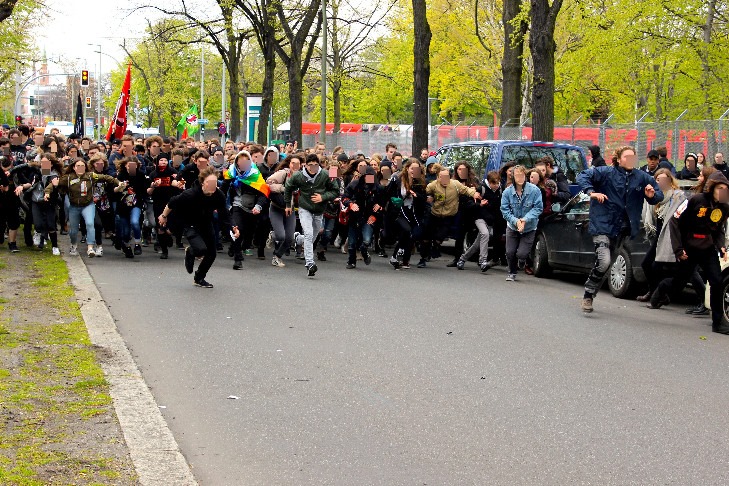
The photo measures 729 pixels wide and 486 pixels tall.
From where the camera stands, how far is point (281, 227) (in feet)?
55.1

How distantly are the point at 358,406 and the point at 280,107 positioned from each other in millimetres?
84860

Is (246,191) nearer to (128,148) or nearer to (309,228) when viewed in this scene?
(309,228)

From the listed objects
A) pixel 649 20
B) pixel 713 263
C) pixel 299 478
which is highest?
pixel 649 20

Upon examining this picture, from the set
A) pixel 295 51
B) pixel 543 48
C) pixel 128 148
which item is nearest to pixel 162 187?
pixel 128 148

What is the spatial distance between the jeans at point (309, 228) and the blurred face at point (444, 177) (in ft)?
6.87

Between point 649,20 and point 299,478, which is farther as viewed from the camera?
point 649,20

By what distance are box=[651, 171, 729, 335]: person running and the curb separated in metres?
5.91

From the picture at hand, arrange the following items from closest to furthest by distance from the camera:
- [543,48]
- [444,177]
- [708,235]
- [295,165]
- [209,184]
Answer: [708,235] < [209,184] < [295,165] < [444,177] < [543,48]

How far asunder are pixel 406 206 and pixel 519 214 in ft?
6.29

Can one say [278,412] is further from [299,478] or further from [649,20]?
[649,20]

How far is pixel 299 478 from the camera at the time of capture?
5.86m

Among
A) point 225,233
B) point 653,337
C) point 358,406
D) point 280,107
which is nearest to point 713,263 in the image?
point 653,337

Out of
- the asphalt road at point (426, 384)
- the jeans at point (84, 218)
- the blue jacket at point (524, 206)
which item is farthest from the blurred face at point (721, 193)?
the jeans at point (84, 218)

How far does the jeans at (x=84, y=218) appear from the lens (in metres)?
16.9
